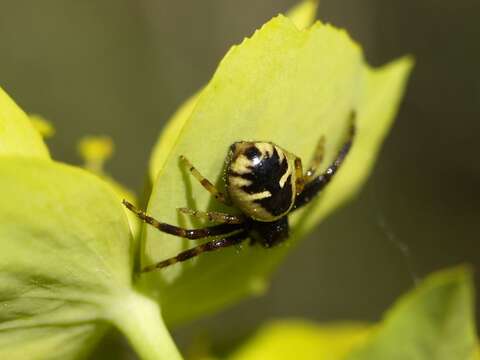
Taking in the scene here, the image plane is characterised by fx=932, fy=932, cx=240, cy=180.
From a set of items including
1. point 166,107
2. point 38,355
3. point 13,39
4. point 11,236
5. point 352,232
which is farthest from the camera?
point 352,232

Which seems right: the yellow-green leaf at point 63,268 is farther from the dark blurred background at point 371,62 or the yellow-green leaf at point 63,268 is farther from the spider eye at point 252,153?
the dark blurred background at point 371,62

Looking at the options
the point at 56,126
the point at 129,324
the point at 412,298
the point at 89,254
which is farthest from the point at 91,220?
the point at 56,126

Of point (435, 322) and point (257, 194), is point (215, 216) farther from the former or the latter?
point (435, 322)

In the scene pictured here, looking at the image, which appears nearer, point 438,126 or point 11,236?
point 11,236

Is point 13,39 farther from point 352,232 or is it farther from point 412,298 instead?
point 412,298

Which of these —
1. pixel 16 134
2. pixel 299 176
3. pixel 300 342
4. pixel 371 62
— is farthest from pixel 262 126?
pixel 371 62
